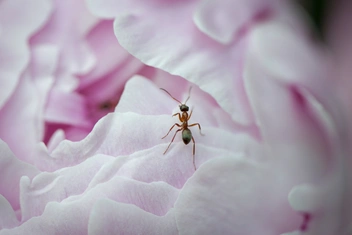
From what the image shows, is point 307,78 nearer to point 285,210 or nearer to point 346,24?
point 285,210

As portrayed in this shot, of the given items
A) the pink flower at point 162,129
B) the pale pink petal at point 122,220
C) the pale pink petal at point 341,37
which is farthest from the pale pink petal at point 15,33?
the pale pink petal at point 341,37

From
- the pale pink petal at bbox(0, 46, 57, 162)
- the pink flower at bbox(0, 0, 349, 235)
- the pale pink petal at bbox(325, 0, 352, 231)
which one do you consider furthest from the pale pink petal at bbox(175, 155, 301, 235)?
the pale pink petal at bbox(325, 0, 352, 231)

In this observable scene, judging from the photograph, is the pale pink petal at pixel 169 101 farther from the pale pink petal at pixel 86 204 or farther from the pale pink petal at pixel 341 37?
the pale pink petal at pixel 341 37

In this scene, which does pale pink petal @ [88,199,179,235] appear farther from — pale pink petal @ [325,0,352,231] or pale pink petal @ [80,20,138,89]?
pale pink petal @ [325,0,352,231]

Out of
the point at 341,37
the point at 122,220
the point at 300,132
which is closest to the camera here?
the point at 122,220

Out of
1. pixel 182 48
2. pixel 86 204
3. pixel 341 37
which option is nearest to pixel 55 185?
pixel 86 204

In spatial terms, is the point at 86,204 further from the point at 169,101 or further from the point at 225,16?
the point at 225,16

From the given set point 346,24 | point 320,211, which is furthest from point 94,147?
point 346,24

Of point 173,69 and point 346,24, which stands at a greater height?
point 173,69

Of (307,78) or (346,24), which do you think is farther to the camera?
(346,24)
